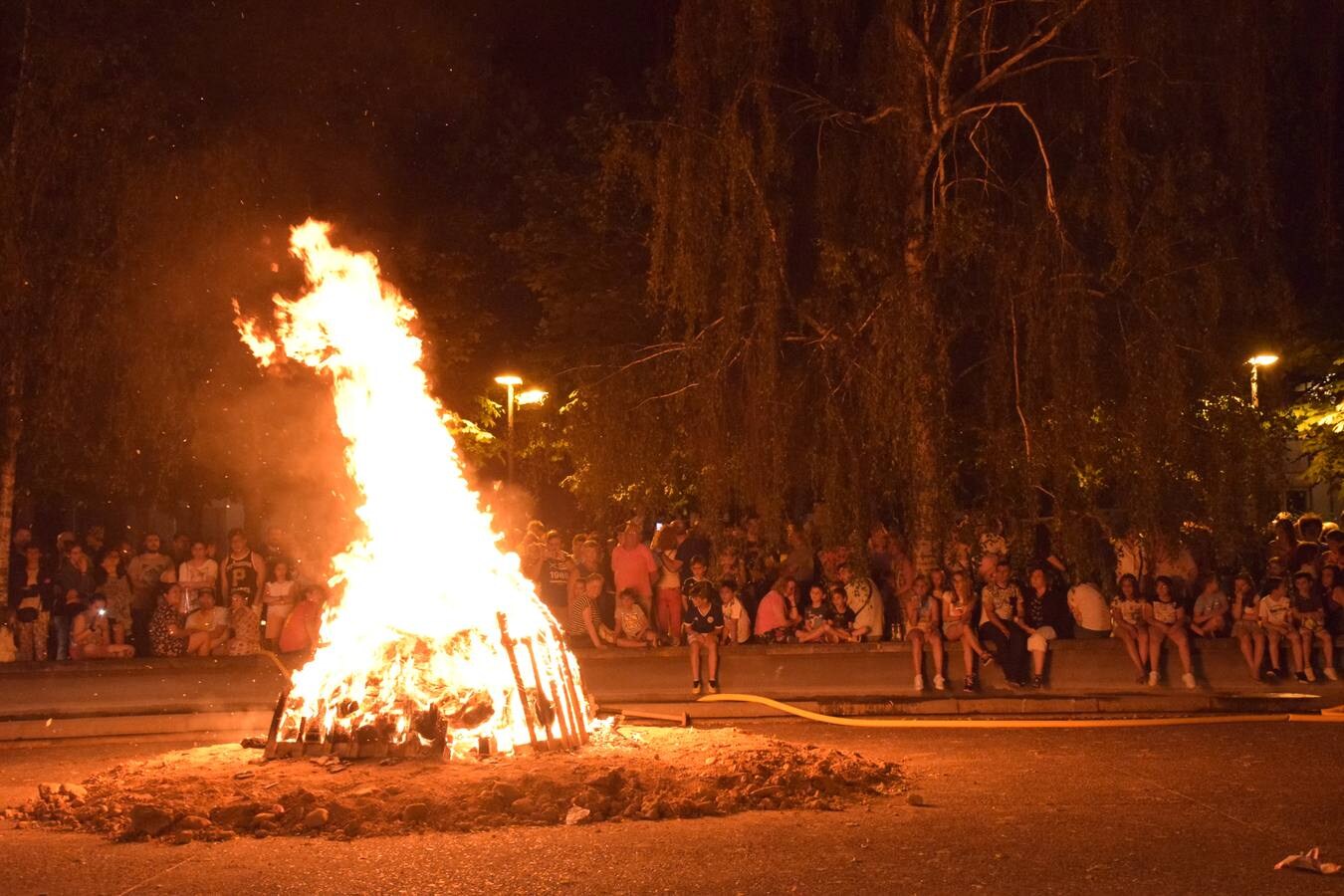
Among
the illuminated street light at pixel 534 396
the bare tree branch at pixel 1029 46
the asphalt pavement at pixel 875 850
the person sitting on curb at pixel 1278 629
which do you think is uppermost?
the bare tree branch at pixel 1029 46

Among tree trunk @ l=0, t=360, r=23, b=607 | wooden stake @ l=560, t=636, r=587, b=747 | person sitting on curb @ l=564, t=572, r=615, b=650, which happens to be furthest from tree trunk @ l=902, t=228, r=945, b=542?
tree trunk @ l=0, t=360, r=23, b=607

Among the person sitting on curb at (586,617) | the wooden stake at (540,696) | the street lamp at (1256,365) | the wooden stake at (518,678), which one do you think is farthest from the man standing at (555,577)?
the street lamp at (1256,365)

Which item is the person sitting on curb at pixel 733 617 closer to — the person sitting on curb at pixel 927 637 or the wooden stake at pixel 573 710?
the person sitting on curb at pixel 927 637

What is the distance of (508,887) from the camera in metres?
7.35

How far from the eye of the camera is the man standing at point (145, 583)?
17000mm

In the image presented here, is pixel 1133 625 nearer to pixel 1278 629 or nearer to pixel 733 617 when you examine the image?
pixel 1278 629

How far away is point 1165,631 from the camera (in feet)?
51.2

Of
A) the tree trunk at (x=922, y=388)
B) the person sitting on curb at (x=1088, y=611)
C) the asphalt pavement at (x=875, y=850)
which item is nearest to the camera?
the asphalt pavement at (x=875, y=850)

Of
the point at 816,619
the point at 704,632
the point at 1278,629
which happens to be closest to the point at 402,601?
the point at 704,632

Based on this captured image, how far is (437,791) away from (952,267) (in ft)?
31.3

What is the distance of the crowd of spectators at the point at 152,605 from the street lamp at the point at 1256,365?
1052cm

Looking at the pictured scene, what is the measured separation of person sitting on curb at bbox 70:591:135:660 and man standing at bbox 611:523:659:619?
17.9 feet

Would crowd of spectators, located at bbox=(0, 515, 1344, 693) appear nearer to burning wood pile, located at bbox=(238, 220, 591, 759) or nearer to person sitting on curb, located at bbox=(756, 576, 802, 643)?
person sitting on curb, located at bbox=(756, 576, 802, 643)

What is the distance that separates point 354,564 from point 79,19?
11.2 m
